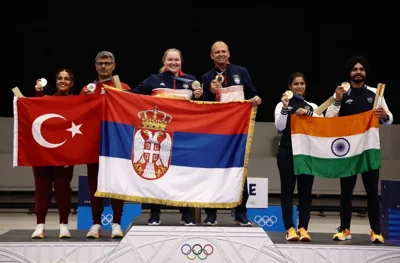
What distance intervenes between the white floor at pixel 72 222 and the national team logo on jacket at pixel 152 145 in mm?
3357

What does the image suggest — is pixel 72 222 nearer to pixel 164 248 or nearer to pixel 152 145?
pixel 152 145

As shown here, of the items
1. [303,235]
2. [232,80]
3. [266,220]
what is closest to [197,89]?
[232,80]

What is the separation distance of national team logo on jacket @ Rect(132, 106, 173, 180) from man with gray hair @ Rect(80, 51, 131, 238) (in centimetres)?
40

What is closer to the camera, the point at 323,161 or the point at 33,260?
the point at 33,260

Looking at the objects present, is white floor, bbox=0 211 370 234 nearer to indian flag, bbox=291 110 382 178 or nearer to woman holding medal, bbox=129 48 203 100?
indian flag, bbox=291 110 382 178

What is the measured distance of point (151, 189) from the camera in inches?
189

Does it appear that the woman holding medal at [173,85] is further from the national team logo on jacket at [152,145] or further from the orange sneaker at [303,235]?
the orange sneaker at [303,235]

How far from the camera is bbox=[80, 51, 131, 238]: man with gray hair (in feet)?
16.1

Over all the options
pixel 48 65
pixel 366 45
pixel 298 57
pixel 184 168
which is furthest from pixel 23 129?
pixel 366 45

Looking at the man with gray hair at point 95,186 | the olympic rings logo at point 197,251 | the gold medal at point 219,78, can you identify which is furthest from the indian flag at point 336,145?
the man with gray hair at point 95,186

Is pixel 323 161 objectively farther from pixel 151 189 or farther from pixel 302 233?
pixel 151 189

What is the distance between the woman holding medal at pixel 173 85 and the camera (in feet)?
16.0

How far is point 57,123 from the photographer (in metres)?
4.98

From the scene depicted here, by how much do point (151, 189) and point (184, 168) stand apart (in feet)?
1.08
